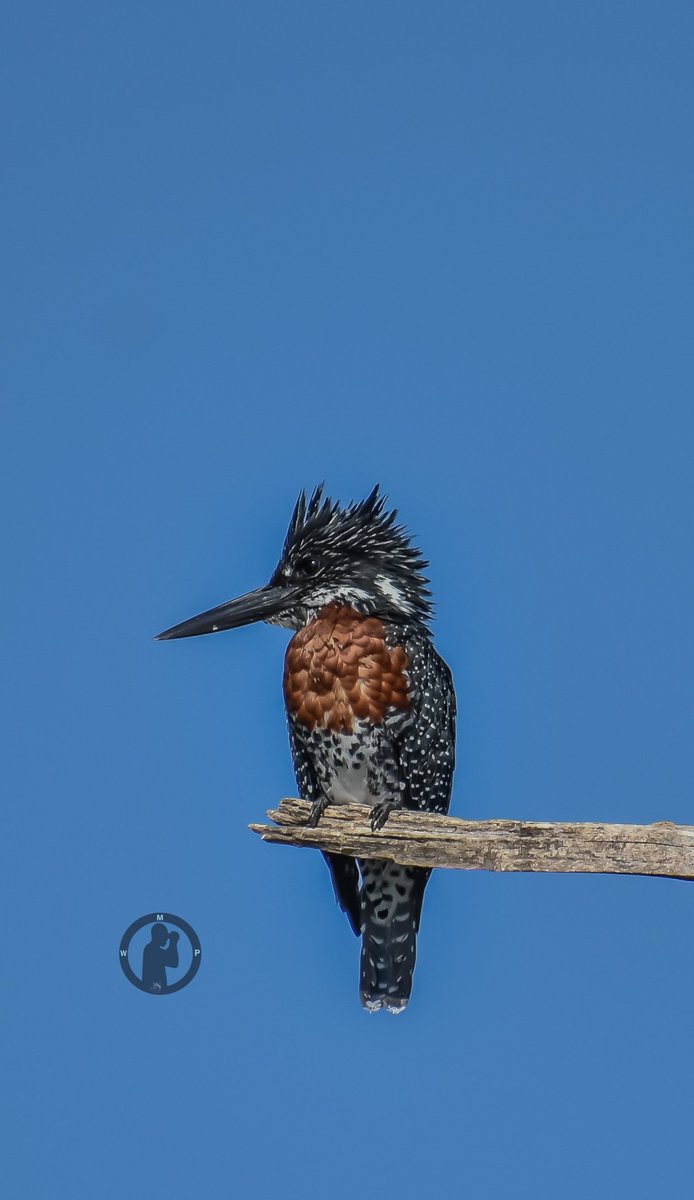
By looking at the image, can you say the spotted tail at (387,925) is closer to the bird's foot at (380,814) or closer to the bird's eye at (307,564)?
the bird's foot at (380,814)

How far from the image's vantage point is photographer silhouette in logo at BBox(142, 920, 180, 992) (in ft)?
23.8

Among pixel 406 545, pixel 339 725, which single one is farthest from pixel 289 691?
pixel 406 545

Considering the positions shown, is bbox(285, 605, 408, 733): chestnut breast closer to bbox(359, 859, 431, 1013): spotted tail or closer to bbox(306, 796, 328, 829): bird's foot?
bbox(306, 796, 328, 829): bird's foot

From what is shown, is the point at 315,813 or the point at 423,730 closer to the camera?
the point at 315,813

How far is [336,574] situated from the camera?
659 cm

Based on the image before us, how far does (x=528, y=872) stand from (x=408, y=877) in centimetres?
153

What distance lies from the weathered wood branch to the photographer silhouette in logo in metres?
1.77

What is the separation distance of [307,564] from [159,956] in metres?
2.08

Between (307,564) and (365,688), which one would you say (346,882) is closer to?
(365,688)

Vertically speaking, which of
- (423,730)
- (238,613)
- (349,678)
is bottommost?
(423,730)

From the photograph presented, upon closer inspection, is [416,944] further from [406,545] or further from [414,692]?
[406,545]

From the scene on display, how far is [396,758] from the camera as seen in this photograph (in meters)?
6.45

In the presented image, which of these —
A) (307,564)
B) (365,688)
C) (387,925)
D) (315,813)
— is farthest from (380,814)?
(307,564)

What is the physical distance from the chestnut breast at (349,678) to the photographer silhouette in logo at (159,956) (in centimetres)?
151
